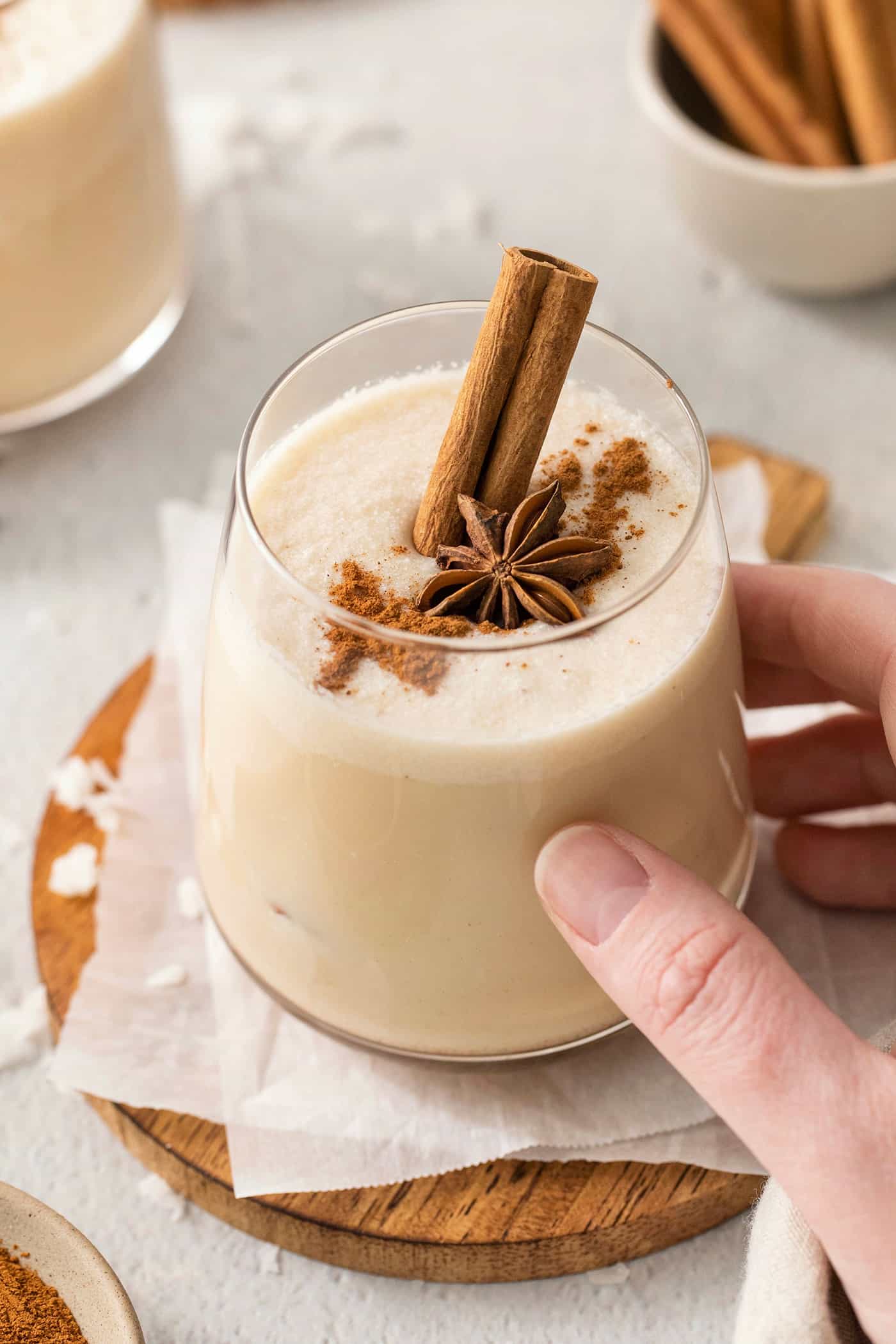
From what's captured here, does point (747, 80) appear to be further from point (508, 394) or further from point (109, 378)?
point (508, 394)

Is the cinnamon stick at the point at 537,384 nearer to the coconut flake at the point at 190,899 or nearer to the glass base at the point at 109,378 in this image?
the coconut flake at the point at 190,899

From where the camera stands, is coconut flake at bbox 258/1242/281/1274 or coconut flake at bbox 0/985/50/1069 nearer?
Answer: coconut flake at bbox 258/1242/281/1274

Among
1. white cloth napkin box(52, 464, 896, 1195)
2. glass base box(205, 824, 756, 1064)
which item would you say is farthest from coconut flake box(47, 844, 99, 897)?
glass base box(205, 824, 756, 1064)

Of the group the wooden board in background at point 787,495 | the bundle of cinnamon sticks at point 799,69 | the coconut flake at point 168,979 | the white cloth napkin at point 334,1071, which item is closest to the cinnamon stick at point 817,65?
the bundle of cinnamon sticks at point 799,69

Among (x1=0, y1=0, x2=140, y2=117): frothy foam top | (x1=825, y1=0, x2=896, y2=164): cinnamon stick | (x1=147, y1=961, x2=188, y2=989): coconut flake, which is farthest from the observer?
(x1=825, y1=0, x2=896, y2=164): cinnamon stick

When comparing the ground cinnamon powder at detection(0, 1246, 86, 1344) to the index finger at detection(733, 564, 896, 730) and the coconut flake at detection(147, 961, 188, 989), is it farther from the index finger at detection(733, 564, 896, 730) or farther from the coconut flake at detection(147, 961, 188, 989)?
the index finger at detection(733, 564, 896, 730)

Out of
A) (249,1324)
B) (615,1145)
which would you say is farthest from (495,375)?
(249,1324)

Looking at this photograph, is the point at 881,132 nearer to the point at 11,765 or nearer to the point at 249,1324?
the point at 11,765

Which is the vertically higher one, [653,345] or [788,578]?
[788,578]
